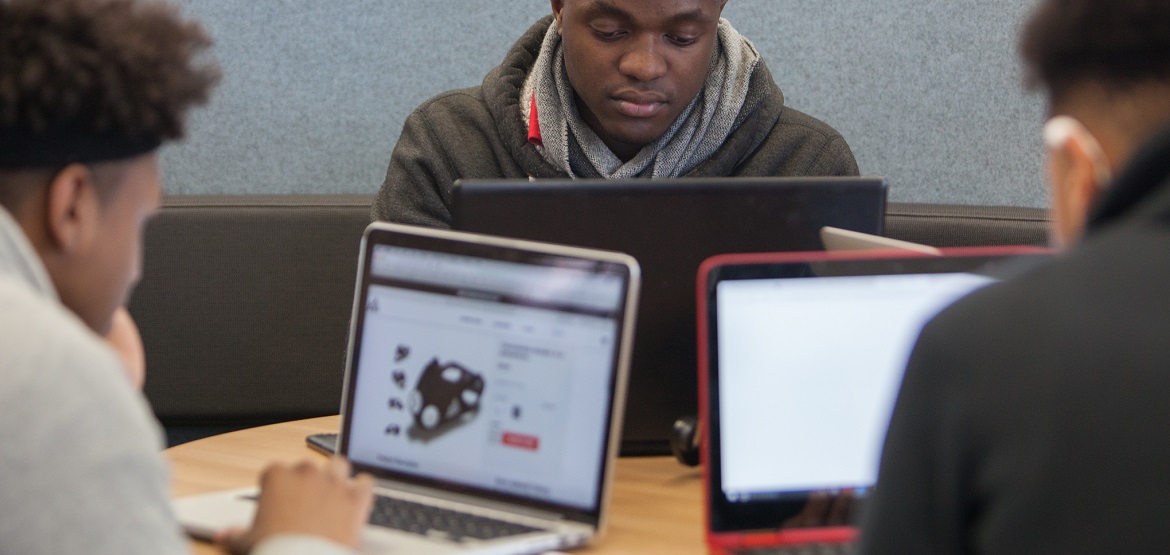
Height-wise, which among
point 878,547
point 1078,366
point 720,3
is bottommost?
point 878,547

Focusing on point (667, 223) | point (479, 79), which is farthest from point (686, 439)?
point (479, 79)

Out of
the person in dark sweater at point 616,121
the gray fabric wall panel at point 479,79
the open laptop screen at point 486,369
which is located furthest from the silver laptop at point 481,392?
the gray fabric wall panel at point 479,79

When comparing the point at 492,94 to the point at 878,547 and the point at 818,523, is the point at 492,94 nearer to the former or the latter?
the point at 818,523

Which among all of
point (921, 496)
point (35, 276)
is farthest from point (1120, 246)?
point (35, 276)

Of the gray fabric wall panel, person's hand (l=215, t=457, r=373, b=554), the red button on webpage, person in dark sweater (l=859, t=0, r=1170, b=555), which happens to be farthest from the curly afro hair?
the gray fabric wall panel

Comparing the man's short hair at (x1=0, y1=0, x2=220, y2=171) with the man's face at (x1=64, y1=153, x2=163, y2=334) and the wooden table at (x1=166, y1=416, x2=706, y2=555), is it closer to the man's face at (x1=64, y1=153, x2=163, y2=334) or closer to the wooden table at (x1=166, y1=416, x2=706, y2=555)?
the man's face at (x1=64, y1=153, x2=163, y2=334)

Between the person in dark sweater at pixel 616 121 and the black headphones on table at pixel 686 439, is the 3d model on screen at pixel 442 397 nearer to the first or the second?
the black headphones on table at pixel 686 439

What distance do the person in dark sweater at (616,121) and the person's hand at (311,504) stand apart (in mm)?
740

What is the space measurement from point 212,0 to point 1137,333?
2208mm

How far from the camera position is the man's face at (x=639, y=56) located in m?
1.66

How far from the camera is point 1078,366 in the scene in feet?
1.78

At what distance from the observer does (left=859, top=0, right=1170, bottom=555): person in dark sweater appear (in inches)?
21.3

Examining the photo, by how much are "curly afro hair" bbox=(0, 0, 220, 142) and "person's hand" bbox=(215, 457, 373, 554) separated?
0.89ft

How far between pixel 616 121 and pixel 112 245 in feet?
3.15
